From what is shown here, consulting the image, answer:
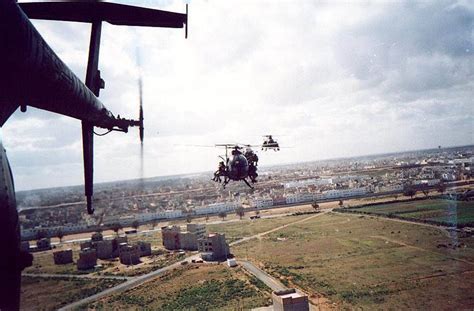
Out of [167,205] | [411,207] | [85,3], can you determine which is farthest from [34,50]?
[167,205]

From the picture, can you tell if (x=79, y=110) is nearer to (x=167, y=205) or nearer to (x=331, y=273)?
(x=331, y=273)

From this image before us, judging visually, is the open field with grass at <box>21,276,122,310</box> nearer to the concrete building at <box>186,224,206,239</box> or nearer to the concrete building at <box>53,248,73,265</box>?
the concrete building at <box>53,248,73,265</box>

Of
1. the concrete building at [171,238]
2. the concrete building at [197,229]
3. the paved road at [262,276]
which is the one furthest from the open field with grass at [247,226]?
the paved road at [262,276]

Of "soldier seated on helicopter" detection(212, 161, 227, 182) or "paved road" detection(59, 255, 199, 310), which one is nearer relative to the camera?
"soldier seated on helicopter" detection(212, 161, 227, 182)

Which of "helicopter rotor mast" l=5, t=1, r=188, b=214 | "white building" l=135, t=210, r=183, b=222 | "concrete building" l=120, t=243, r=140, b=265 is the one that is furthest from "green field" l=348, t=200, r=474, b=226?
"helicopter rotor mast" l=5, t=1, r=188, b=214

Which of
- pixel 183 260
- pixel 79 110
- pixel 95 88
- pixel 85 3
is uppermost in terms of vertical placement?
pixel 85 3

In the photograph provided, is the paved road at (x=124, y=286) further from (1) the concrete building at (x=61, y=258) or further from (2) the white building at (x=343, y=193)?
(2) the white building at (x=343, y=193)
